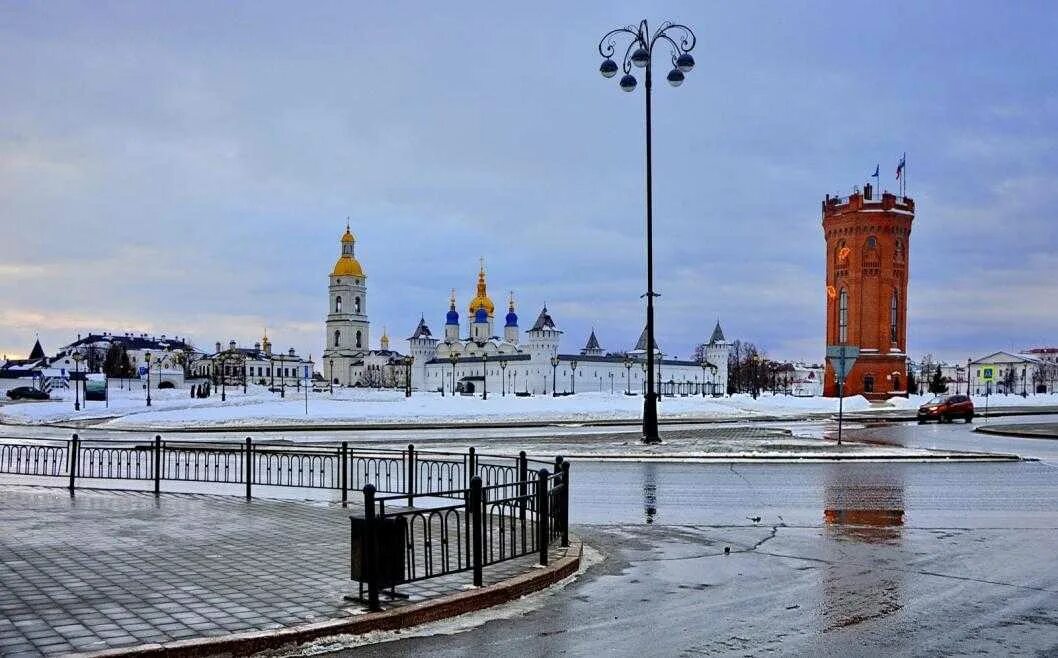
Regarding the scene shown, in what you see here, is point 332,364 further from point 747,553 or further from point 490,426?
point 747,553

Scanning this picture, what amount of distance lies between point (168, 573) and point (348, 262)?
190 metres

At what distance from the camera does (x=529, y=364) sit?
155 meters

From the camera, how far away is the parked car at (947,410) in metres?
44.9

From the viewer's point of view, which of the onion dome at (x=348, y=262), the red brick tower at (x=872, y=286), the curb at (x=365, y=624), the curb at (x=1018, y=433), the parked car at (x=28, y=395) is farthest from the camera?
the onion dome at (x=348, y=262)

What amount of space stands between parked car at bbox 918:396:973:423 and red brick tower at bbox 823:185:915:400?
101 ft

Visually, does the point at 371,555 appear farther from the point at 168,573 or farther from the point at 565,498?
the point at 565,498

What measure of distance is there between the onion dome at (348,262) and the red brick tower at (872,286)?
131 meters

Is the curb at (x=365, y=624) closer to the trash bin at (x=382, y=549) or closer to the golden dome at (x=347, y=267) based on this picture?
the trash bin at (x=382, y=549)

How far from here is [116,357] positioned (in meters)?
182

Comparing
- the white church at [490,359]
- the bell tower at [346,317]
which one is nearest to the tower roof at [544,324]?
the white church at [490,359]

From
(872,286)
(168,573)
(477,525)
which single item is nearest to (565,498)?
(477,525)

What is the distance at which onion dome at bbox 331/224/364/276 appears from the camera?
193 m

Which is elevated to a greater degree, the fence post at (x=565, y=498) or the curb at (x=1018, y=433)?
the fence post at (x=565, y=498)

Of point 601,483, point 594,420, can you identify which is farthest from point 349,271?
point 601,483
